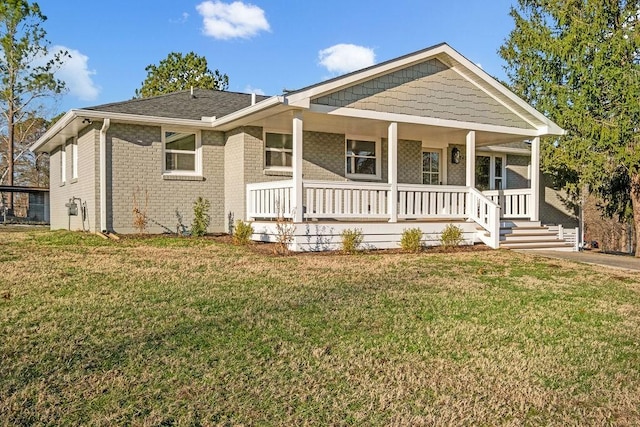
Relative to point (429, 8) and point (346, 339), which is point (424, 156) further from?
point (346, 339)

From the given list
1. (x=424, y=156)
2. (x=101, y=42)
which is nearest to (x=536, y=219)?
(x=424, y=156)

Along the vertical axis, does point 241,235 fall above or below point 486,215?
below

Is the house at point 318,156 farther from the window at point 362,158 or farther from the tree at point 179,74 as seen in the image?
the tree at point 179,74

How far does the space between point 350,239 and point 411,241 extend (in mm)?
1341

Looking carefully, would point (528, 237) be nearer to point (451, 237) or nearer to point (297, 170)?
point (451, 237)

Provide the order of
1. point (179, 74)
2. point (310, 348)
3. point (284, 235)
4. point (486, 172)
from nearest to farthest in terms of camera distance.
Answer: point (310, 348) < point (284, 235) < point (486, 172) < point (179, 74)

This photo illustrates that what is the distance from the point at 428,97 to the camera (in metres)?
12.0

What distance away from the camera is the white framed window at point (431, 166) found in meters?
16.0

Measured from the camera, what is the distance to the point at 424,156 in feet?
52.6

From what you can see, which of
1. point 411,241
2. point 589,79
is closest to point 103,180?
point 411,241

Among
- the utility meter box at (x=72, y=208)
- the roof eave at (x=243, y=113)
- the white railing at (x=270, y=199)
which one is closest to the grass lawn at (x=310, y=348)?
the white railing at (x=270, y=199)

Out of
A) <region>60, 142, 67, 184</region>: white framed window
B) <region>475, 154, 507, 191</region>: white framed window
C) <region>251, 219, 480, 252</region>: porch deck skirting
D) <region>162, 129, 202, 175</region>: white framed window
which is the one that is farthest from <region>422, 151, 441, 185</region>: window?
<region>60, 142, 67, 184</region>: white framed window

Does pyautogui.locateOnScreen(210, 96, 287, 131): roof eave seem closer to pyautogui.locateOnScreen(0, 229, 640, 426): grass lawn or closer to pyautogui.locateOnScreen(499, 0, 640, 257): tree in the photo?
Result: pyautogui.locateOnScreen(0, 229, 640, 426): grass lawn

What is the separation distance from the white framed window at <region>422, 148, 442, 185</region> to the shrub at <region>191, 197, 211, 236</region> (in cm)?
680
